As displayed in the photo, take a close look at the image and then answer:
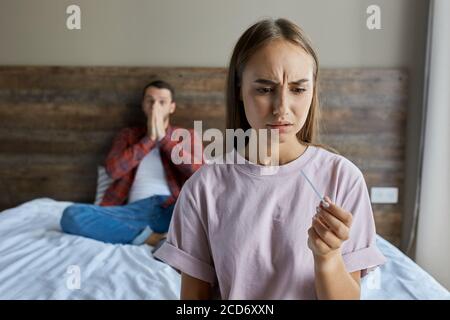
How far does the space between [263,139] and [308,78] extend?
0.09 metres

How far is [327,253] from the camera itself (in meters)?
0.46

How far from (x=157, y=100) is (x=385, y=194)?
0.96m

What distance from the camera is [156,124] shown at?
5.32ft

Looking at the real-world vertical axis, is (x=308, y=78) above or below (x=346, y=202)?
above

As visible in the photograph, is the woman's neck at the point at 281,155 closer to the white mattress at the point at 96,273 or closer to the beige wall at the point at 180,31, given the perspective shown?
the white mattress at the point at 96,273

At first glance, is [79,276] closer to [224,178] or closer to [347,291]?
[224,178]

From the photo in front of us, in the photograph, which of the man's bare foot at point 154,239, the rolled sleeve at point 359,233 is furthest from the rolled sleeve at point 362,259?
the man's bare foot at point 154,239

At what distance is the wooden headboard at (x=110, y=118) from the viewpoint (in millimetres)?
1690

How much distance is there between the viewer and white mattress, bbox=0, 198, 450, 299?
96cm

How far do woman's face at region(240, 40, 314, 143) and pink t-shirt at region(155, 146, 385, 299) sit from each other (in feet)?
0.21

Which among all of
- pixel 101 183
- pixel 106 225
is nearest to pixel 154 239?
pixel 106 225

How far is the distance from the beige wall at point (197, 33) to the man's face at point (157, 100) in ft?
0.54

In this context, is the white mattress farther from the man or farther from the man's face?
the man's face
